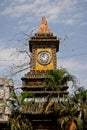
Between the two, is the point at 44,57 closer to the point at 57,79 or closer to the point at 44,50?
the point at 44,50

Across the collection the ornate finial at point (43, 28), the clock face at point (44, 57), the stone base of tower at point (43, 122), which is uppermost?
the ornate finial at point (43, 28)

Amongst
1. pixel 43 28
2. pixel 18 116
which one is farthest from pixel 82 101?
pixel 43 28

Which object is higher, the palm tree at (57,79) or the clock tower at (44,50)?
the clock tower at (44,50)

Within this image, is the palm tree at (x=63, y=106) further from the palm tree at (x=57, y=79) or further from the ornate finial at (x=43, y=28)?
the ornate finial at (x=43, y=28)

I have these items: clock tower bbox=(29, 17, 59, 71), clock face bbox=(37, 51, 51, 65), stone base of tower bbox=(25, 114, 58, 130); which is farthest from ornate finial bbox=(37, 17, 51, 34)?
stone base of tower bbox=(25, 114, 58, 130)

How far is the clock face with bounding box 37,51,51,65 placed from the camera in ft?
142

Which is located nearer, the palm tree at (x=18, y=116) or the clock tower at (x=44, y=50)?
the palm tree at (x=18, y=116)

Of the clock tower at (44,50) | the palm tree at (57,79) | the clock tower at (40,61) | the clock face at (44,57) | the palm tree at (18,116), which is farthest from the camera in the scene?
the clock face at (44,57)

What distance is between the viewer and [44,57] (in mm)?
43469

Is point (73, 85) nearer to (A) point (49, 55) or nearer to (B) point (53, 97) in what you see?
(B) point (53, 97)

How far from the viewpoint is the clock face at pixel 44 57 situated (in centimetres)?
4331

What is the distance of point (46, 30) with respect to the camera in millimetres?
45406

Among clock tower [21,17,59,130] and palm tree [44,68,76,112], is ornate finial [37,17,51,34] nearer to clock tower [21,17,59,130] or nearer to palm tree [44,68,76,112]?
clock tower [21,17,59,130]

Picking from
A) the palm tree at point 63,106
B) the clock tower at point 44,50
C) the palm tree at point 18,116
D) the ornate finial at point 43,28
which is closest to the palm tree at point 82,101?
the palm tree at point 63,106
